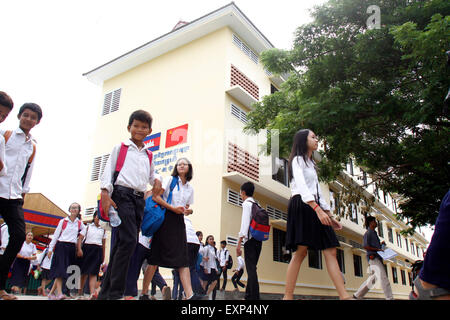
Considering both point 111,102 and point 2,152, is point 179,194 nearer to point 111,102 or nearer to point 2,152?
point 2,152

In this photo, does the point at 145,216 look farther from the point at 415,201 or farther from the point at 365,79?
the point at 415,201

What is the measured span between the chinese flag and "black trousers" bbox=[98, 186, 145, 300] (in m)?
9.79

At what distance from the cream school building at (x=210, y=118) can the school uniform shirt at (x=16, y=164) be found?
26.0 ft

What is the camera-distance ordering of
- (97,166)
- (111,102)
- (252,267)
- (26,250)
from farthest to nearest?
(111,102) → (97,166) → (26,250) → (252,267)

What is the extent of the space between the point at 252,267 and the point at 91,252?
12.1ft

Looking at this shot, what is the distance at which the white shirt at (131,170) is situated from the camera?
3104mm

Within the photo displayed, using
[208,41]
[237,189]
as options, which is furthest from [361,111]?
[208,41]

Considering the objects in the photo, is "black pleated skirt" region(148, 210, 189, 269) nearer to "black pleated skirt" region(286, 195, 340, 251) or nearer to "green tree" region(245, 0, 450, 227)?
"black pleated skirt" region(286, 195, 340, 251)

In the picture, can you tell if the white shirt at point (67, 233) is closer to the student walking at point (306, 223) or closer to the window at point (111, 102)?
the student walking at point (306, 223)

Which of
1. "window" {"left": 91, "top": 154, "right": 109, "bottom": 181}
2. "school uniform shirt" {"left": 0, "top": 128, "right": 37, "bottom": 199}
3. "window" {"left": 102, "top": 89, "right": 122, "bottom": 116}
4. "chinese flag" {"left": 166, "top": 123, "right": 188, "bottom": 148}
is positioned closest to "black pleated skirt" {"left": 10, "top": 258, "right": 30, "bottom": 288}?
"chinese flag" {"left": 166, "top": 123, "right": 188, "bottom": 148}

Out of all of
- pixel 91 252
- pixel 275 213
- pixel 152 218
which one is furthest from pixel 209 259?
pixel 275 213

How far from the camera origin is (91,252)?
679cm

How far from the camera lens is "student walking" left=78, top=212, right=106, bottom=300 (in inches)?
260
